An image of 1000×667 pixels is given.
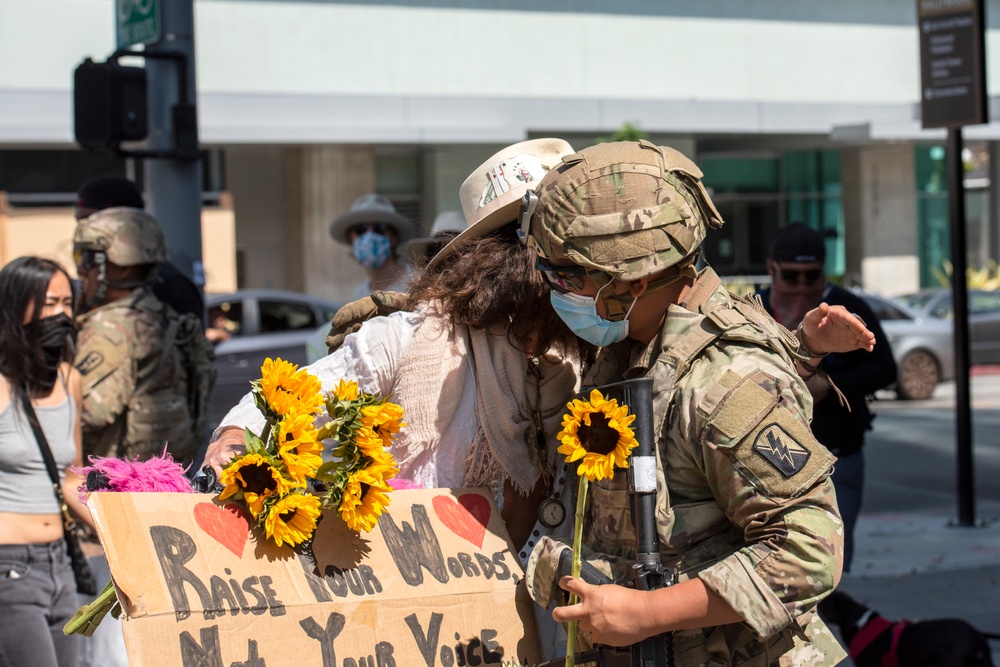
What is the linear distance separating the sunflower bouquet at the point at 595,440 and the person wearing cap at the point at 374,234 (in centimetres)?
370

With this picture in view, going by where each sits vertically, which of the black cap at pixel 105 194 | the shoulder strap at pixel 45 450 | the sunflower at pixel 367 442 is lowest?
the shoulder strap at pixel 45 450

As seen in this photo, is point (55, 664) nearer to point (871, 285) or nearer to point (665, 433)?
point (665, 433)

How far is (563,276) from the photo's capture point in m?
2.24

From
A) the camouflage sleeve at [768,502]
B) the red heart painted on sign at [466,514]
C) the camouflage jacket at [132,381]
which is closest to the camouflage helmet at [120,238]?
the camouflage jacket at [132,381]

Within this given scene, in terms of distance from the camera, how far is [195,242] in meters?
6.50

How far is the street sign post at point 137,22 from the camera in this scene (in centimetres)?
647

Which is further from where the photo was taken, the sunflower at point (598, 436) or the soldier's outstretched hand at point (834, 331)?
the soldier's outstretched hand at point (834, 331)

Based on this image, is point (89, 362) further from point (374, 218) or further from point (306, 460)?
point (306, 460)

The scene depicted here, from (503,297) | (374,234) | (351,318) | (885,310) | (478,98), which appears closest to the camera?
(503,297)

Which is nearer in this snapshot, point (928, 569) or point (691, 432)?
point (691, 432)

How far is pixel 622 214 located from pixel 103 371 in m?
2.99

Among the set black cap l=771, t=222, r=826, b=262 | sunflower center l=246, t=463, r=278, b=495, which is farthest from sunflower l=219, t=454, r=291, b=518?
black cap l=771, t=222, r=826, b=262

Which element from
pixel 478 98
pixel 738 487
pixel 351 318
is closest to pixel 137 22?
pixel 351 318

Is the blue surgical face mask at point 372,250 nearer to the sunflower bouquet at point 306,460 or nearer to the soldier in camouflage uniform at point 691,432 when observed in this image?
the sunflower bouquet at point 306,460
